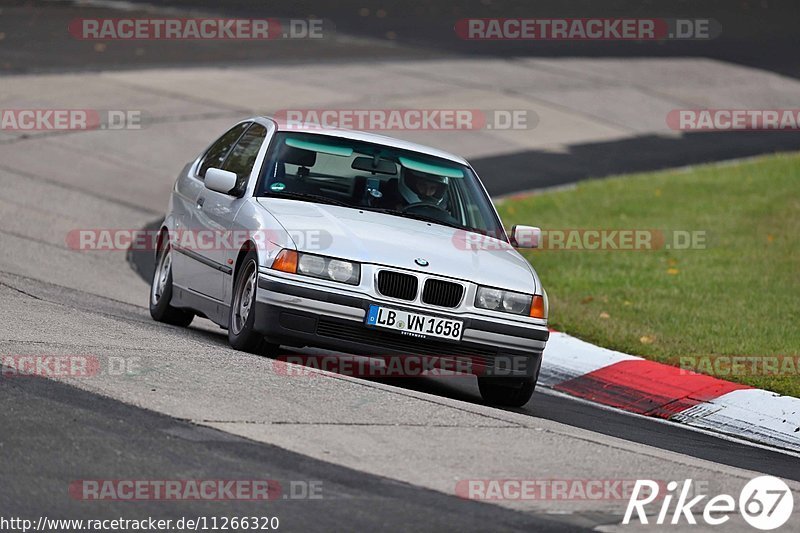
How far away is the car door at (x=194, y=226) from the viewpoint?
10195 mm

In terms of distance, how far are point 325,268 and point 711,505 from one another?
2890mm

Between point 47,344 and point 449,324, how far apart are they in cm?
231

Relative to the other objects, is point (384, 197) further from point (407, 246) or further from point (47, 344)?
point (47, 344)

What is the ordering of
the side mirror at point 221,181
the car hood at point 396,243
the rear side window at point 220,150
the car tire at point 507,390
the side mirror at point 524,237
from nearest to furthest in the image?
the car hood at point 396,243
the car tire at point 507,390
the side mirror at point 221,181
the side mirror at point 524,237
the rear side window at point 220,150

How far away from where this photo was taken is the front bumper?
8.65 metres

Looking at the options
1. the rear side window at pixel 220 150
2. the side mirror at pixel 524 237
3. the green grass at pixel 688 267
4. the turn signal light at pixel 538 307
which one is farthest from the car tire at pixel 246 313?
the green grass at pixel 688 267

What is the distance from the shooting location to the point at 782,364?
36.7 ft

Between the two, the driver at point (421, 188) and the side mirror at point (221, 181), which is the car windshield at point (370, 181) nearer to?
the driver at point (421, 188)

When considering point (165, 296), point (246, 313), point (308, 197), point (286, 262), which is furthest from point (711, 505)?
point (165, 296)

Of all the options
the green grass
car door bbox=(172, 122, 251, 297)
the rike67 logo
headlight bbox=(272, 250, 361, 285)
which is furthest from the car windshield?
the rike67 logo

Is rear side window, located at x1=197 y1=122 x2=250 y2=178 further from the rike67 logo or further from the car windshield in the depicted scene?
the rike67 logo

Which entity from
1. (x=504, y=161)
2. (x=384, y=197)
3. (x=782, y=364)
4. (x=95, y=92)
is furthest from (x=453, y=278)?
(x=95, y=92)

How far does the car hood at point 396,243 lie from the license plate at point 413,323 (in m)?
0.27

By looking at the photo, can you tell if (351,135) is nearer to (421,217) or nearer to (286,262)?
(421,217)
